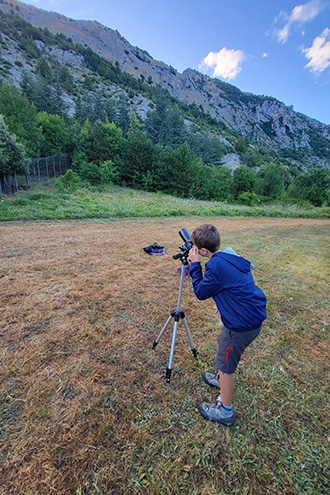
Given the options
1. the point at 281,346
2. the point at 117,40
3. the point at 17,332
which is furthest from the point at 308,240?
the point at 117,40

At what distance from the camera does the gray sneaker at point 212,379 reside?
1961 mm

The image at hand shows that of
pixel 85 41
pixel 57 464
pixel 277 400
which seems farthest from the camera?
pixel 85 41

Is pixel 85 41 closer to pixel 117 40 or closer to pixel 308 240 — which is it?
pixel 117 40

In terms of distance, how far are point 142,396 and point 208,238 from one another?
1523 mm

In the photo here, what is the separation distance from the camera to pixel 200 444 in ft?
4.99

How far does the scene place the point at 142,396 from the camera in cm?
184

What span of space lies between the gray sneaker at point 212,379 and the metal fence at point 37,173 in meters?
15.6

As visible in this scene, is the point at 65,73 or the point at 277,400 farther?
the point at 65,73

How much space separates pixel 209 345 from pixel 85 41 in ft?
395

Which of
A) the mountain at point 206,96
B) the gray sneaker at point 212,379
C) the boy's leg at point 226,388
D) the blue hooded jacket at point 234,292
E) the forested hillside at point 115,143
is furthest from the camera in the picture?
the mountain at point 206,96

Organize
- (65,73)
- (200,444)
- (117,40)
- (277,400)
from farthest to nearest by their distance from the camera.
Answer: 1. (117,40)
2. (65,73)
3. (277,400)
4. (200,444)

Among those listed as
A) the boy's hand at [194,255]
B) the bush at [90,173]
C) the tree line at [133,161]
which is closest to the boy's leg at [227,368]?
the boy's hand at [194,255]

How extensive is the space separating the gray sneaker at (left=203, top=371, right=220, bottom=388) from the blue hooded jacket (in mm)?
793

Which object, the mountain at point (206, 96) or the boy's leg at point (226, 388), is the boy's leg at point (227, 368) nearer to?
the boy's leg at point (226, 388)
